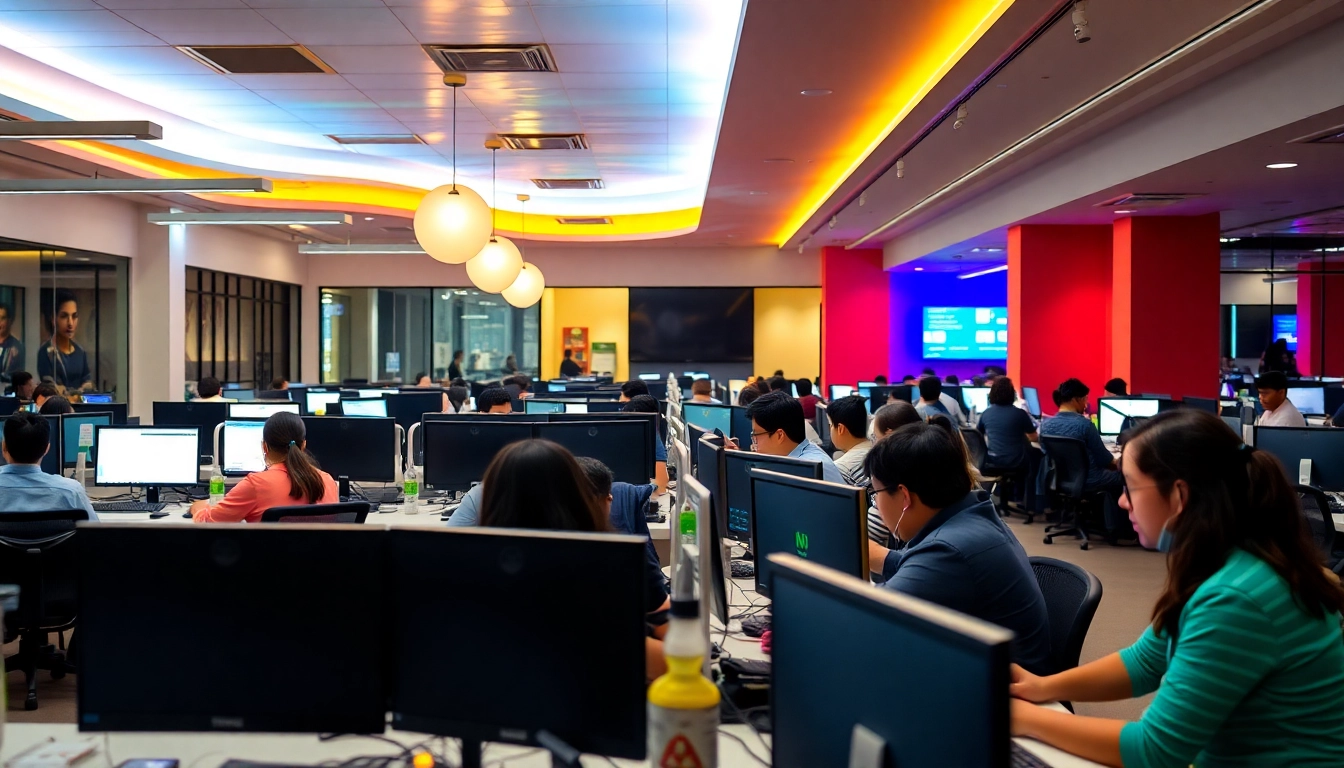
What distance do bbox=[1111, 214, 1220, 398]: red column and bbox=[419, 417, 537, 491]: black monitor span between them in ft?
21.3

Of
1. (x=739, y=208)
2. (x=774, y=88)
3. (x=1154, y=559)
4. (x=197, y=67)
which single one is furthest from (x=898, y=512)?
(x=739, y=208)

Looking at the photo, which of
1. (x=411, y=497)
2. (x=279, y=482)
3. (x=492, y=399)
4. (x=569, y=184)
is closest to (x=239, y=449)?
(x=411, y=497)

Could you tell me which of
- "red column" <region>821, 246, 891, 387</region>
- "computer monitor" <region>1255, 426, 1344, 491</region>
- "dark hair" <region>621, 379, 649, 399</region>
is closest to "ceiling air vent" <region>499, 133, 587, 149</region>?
"dark hair" <region>621, 379, 649, 399</region>

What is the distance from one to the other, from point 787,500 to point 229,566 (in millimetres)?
1670

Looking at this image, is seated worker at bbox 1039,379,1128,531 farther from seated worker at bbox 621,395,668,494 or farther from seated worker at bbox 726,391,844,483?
seated worker at bbox 726,391,844,483

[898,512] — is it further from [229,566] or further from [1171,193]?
[1171,193]

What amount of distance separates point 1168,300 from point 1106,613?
5157mm

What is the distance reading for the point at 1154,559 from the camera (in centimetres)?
746

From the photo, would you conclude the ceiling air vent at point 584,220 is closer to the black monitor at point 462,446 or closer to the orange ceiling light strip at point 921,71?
the orange ceiling light strip at point 921,71

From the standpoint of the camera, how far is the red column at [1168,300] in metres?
9.95

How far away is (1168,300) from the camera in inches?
391

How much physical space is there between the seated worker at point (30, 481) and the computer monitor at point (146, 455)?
4.55ft

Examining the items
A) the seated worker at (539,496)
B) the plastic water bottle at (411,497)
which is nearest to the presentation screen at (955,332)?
the plastic water bottle at (411,497)

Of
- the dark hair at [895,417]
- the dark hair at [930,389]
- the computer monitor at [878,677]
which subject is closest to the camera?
the computer monitor at [878,677]
